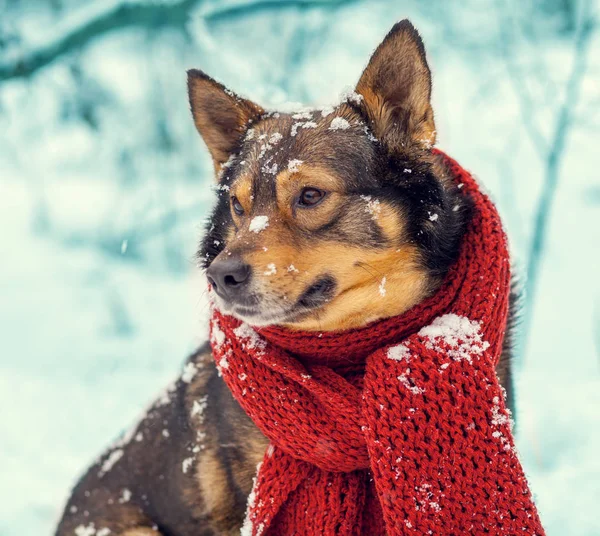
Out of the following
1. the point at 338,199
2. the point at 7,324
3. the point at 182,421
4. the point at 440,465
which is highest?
the point at 7,324

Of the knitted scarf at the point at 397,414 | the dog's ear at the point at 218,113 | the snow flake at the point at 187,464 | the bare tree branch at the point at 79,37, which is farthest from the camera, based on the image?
the bare tree branch at the point at 79,37

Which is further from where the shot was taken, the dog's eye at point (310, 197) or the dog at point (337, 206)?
the dog's eye at point (310, 197)

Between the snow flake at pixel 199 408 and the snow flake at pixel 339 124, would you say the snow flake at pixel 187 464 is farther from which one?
the snow flake at pixel 339 124

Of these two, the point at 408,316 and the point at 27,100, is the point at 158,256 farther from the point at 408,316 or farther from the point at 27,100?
the point at 408,316

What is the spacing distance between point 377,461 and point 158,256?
29.1 ft

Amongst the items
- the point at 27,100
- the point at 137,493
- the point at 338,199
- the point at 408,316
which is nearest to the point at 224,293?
the point at 338,199

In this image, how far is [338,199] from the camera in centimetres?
208

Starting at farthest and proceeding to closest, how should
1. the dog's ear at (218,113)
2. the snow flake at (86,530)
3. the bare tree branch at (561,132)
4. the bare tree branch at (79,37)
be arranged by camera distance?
the bare tree branch at (561,132) → the bare tree branch at (79,37) → the snow flake at (86,530) → the dog's ear at (218,113)

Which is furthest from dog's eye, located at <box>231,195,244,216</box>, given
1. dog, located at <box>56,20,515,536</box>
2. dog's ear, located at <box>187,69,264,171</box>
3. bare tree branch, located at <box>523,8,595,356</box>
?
bare tree branch, located at <box>523,8,595,356</box>

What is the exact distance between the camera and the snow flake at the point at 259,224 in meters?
2.05

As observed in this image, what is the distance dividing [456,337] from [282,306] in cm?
59

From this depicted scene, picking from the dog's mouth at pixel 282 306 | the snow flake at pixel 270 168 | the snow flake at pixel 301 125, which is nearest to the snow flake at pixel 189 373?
the dog's mouth at pixel 282 306

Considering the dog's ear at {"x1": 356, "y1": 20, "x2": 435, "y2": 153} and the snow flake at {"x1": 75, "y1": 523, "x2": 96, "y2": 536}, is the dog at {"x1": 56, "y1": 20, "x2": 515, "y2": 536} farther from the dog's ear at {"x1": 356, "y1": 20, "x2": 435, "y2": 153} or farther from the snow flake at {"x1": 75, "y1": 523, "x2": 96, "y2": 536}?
the snow flake at {"x1": 75, "y1": 523, "x2": 96, "y2": 536}

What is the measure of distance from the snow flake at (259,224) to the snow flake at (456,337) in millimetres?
656
